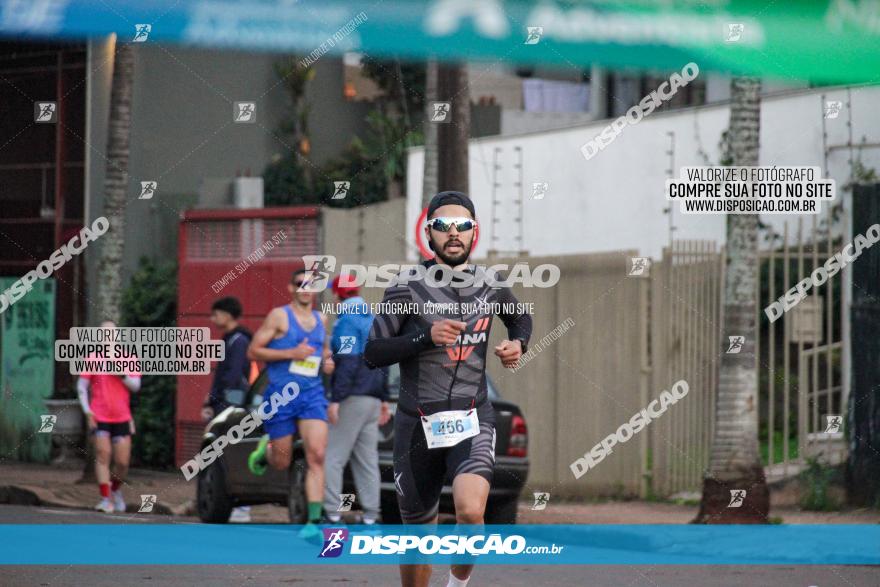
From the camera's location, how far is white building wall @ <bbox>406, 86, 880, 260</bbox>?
19.4 meters

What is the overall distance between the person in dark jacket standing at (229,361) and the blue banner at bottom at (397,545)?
1115 mm

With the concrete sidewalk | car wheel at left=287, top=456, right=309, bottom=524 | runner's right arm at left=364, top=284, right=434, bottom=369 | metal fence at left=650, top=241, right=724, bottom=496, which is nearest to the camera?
runner's right arm at left=364, top=284, right=434, bottom=369

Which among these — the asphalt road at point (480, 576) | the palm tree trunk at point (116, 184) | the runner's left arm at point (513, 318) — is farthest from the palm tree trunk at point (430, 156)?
the runner's left arm at point (513, 318)

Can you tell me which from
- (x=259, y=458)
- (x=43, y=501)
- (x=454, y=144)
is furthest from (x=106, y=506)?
(x=454, y=144)

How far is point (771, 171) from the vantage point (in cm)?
1417

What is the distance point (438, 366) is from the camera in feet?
25.5

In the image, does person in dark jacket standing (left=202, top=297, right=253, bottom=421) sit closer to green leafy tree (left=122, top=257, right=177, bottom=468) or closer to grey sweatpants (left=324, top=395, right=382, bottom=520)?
grey sweatpants (left=324, top=395, right=382, bottom=520)

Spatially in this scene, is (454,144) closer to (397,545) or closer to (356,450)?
(356,450)

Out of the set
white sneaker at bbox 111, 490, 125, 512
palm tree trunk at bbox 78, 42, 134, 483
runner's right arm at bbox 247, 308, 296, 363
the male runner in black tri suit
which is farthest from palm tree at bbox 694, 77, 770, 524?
palm tree trunk at bbox 78, 42, 134, 483

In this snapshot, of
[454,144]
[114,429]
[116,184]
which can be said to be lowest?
[114,429]

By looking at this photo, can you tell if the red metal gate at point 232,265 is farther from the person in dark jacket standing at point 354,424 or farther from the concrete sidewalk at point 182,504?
the person in dark jacket standing at point 354,424

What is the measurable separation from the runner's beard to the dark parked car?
5.25m

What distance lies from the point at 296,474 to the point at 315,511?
0.86 m

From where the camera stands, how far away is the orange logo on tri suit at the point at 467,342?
25.4 ft
